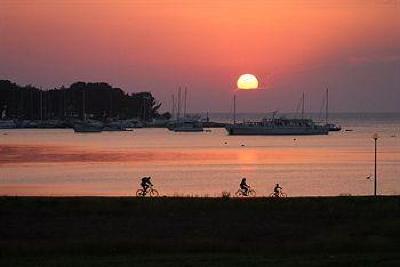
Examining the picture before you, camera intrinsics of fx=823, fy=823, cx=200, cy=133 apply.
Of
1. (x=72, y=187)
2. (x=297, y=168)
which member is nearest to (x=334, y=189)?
(x=72, y=187)
